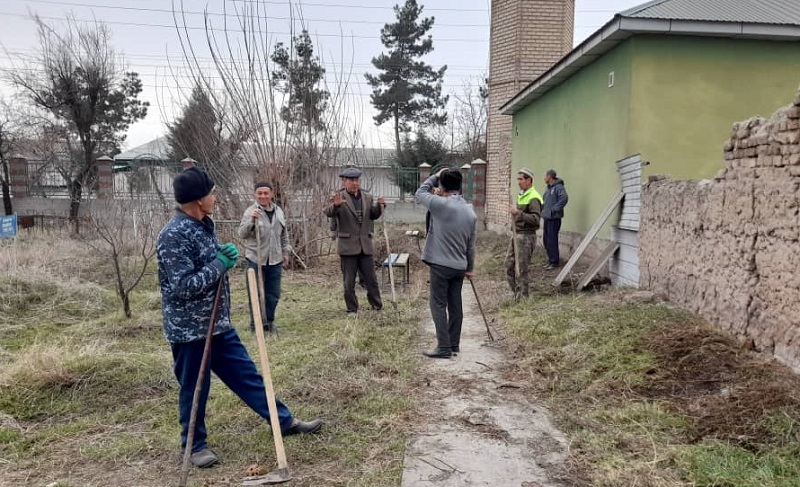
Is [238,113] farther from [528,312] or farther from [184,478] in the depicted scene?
[184,478]

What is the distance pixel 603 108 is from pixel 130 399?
7.29 m

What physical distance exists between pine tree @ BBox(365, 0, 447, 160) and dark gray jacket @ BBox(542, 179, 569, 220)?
2155cm

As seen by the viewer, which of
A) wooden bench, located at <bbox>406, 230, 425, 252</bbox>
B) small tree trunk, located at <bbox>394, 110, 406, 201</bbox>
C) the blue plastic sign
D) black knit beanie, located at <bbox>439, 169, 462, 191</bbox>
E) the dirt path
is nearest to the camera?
the dirt path

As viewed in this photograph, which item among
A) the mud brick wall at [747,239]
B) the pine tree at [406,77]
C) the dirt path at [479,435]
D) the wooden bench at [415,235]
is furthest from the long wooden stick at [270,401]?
the pine tree at [406,77]

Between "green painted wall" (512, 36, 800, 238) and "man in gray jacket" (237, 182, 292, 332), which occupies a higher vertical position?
"green painted wall" (512, 36, 800, 238)

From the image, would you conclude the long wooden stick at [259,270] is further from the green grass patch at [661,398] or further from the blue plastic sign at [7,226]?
the blue plastic sign at [7,226]

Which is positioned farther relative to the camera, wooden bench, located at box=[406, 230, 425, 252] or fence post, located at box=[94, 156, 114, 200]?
fence post, located at box=[94, 156, 114, 200]

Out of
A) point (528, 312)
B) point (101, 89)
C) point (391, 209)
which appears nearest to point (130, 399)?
point (528, 312)

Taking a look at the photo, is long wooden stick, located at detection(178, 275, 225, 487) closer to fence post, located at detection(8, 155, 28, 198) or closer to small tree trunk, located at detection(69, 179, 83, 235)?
small tree trunk, located at detection(69, 179, 83, 235)

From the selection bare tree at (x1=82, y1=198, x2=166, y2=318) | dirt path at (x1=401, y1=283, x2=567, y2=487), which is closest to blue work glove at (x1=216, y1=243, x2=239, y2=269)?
dirt path at (x1=401, y1=283, x2=567, y2=487)

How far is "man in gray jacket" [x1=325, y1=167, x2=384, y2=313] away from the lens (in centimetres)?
652

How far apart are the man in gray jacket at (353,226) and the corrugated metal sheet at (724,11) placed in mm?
3933

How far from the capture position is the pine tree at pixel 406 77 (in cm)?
3039

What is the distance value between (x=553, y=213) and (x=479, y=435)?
20.5 ft
